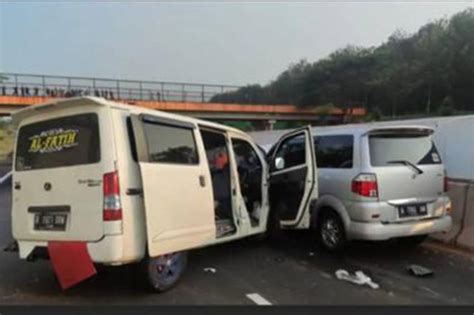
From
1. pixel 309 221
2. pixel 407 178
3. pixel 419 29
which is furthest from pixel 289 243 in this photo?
pixel 419 29

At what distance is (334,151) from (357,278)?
Result: 2130 mm

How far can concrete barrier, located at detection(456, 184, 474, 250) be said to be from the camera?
26.0ft

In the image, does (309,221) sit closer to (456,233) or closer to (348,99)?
(456,233)

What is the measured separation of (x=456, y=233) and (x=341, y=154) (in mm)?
2268

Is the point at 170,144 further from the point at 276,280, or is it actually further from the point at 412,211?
the point at 412,211

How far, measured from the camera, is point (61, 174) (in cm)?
571

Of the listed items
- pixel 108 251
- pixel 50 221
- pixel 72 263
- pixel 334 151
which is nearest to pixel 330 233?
pixel 334 151

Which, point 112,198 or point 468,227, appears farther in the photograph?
point 468,227

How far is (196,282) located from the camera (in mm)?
6363

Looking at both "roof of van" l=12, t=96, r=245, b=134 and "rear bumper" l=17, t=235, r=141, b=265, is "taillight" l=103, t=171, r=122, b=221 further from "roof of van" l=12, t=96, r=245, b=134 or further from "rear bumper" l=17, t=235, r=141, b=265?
"roof of van" l=12, t=96, r=245, b=134

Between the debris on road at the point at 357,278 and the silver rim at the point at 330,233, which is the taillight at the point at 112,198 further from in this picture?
the silver rim at the point at 330,233

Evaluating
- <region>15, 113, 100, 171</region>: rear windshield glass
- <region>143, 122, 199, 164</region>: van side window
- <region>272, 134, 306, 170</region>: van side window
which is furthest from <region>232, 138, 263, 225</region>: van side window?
<region>15, 113, 100, 171</region>: rear windshield glass

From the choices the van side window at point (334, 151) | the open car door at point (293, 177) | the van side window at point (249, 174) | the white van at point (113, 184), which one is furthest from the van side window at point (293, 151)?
the white van at point (113, 184)

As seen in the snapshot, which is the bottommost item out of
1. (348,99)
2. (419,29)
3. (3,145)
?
(3,145)
